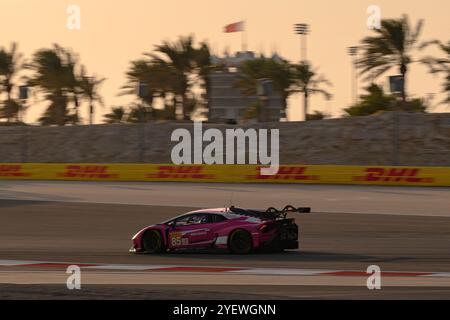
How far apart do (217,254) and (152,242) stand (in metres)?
1.43

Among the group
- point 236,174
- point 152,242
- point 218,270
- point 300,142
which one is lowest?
point 218,270

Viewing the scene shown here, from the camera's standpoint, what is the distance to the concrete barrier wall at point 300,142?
51.5 m

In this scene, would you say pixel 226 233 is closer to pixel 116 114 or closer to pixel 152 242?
pixel 152 242

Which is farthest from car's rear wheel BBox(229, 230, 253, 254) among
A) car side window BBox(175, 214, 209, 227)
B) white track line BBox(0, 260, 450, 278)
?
white track line BBox(0, 260, 450, 278)

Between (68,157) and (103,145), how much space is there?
7.76 ft

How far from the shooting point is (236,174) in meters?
39.2

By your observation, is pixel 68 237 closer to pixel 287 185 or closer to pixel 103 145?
pixel 287 185

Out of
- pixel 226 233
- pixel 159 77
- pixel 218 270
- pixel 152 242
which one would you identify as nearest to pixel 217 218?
pixel 226 233

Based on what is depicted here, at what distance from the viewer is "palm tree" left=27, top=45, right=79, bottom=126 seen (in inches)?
2618

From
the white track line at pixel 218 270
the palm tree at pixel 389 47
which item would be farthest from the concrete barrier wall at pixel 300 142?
the white track line at pixel 218 270

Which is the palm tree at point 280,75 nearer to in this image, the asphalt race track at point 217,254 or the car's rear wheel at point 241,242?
the asphalt race track at point 217,254

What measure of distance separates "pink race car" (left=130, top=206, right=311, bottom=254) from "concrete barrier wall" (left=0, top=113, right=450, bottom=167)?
2854 centimetres

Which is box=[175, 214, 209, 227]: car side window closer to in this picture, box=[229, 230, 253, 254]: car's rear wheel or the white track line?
box=[229, 230, 253, 254]: car's rear wheel
